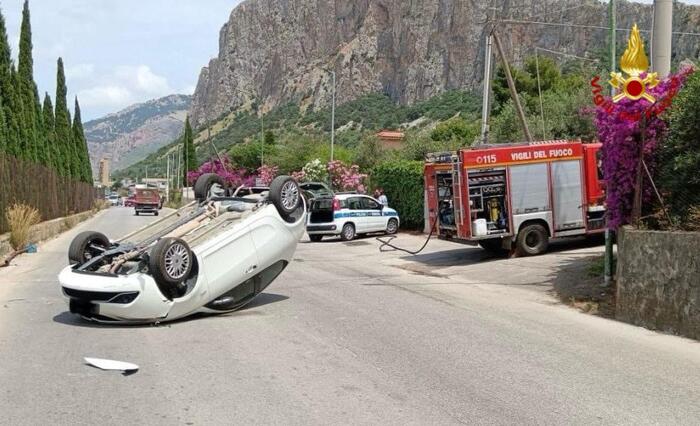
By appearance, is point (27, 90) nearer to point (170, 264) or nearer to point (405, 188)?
point (405, 188)

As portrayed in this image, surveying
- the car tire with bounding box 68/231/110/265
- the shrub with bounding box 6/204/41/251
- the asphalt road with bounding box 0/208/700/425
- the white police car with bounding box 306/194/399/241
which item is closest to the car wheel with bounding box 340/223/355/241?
the white police car with bounding box 306/194/399/241

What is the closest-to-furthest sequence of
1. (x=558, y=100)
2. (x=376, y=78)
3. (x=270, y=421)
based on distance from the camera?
(x=270, y=421)
(x=558, y=100)
(x=376, y=78)

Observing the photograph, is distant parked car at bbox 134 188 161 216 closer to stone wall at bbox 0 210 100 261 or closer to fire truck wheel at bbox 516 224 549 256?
stone wall at bbox 0 210 100 261

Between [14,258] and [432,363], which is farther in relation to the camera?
[14,258]

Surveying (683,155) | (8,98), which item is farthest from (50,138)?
(683,155)

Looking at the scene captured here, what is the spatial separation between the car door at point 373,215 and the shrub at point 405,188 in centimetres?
175

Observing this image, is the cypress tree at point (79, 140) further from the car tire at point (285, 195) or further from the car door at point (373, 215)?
the car tire at point (285, 195)

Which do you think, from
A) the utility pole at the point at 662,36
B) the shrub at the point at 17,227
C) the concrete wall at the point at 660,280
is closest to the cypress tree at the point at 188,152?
the shrub at the point at 17,227

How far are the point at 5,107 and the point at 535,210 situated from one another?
2057 centimetres

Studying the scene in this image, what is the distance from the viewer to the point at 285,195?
10930 mm

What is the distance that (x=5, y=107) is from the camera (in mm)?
27734

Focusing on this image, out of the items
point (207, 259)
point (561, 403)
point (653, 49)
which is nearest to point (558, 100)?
point (653, 49)

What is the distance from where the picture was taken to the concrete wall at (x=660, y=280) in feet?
29.7

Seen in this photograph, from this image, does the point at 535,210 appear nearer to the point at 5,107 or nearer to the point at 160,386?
the point at 160,386
